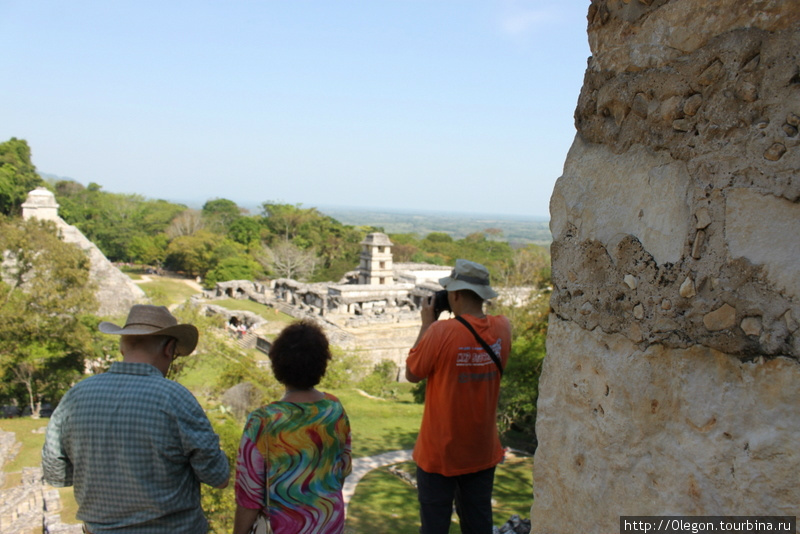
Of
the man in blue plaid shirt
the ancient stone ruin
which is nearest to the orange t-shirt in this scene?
the man in blue plaid shirt

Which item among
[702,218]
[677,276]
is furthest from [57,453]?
[702,218]

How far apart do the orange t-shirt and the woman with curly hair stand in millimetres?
533

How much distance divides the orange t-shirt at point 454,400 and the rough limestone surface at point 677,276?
0.95 m

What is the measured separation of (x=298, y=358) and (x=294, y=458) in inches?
17.0

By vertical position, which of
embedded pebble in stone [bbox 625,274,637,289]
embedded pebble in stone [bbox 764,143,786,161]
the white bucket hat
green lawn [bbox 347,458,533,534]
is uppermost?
embedded pebble in stone [bbox 764,143,786,161]

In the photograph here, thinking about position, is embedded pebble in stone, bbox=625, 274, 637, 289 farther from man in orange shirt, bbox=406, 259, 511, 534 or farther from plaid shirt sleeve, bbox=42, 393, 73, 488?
plaid shirt sleeve, bbox=42, 393, 73, 488

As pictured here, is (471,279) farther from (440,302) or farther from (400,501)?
(400,501)

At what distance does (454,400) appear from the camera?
3.01m

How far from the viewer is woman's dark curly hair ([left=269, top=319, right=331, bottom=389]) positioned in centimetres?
269

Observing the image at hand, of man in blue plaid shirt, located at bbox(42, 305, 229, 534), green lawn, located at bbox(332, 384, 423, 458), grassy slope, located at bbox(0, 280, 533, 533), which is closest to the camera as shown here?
man in blue plaid shirt, located at bbox(42, 305, 229, 534)

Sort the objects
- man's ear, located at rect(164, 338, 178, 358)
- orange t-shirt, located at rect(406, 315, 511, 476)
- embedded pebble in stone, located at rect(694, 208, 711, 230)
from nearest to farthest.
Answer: embedded pebble in stone, located at rect(694, 208, 711, 230) < man's ear, located at rect(164, 338, 178, 358) < orange t-shirt, located at rect(406, 315, 511, 476)

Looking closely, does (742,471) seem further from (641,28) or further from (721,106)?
(641,28)

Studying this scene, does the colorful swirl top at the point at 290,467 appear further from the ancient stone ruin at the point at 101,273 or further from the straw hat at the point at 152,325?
the ancient stone ruin at the point at 101,273

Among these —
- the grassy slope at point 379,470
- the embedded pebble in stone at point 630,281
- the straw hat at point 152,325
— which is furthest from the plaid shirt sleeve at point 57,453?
the grassy slope at point 379,470
